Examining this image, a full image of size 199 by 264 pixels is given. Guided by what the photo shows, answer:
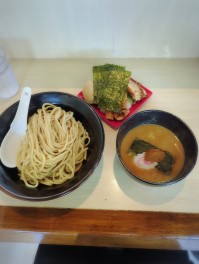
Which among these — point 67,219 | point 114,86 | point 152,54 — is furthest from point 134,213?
point 152,54

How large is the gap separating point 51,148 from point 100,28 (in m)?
0.63

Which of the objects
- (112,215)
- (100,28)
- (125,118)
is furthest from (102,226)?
(100,28)

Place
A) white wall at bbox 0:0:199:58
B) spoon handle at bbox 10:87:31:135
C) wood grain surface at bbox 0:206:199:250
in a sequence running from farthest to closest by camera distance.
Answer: white wall at bbox 0:0:199:58
spoon handle at bbox 10:87:31:135
wood grain surface at bbox 0:206:199:250

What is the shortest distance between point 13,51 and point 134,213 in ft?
3.40

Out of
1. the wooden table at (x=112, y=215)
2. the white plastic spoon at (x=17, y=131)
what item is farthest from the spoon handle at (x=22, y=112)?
the wooden table at (x=112, y=215)

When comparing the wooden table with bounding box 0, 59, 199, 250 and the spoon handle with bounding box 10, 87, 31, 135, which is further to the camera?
the spoon handle with bounding box 10, 87, 31, 135

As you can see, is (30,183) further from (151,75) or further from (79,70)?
(151,75)

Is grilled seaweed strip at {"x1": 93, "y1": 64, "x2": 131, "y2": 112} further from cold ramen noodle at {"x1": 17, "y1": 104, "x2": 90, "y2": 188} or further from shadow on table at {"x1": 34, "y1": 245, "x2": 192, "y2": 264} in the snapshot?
shadow on table at {"x1": 34, "y1": 245, "x2": 192, "y2": 264}

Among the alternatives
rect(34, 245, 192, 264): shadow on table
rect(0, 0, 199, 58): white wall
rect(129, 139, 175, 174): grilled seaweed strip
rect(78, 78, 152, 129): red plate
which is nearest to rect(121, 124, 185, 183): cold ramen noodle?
rect(129, 139, 175, 174): grilled seaweed strip

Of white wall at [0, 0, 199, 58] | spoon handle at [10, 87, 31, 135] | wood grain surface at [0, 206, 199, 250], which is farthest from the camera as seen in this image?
white wall at [0, 0, 199, 58]

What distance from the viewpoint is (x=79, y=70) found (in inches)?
48.9

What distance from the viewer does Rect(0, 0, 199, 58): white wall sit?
1.04m

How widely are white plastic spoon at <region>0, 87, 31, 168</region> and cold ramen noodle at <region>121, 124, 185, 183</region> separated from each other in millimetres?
400

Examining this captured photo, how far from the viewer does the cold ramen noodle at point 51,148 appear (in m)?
0.86
